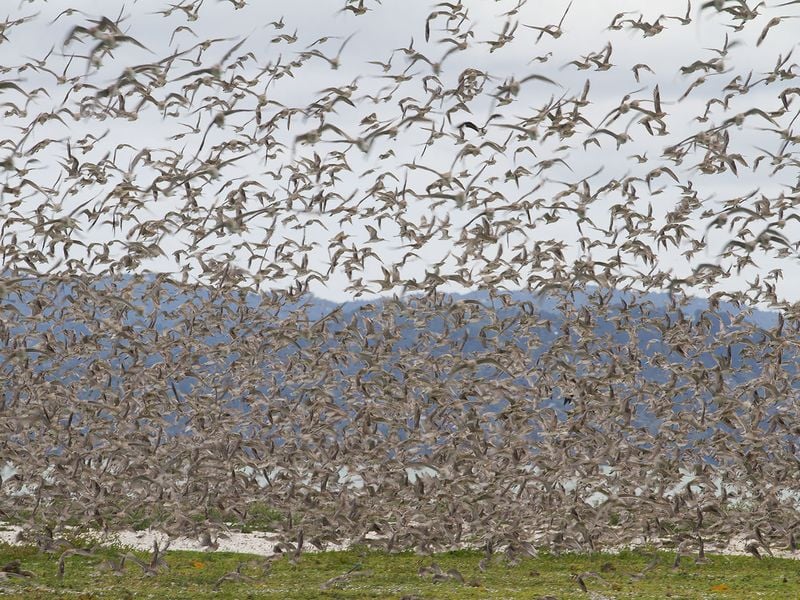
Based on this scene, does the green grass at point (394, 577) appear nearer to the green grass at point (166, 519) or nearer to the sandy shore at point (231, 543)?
the sandy shore at point (231, 543)

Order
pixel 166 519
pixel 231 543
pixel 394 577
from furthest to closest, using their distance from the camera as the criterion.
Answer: pixel 166 519 < pixel 231 543 < pixel 394 577

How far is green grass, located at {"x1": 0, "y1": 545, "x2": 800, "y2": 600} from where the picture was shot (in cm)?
3203

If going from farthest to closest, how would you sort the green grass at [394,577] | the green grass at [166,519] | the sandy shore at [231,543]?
the green grass at [166,519], the sandy shore at [231,543], the green grass at [394,577]

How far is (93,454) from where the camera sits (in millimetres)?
45906

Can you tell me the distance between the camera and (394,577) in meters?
36.1

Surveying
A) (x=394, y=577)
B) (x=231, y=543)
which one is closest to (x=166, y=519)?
(x=231, y=543)

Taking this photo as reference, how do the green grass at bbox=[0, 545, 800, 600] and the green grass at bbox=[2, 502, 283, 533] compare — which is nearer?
the green grass at bbox=[0, 545, 800, 600]

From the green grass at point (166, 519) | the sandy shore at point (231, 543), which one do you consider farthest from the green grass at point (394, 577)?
the green grass at point (166, 519)

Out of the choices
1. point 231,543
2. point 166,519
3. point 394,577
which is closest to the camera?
point 394,577

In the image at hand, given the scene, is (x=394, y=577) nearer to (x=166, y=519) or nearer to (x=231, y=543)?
(x=231, y=543)

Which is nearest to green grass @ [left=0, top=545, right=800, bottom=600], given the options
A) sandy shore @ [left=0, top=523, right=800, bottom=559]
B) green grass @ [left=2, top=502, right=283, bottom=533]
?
sandy shore @ [left=0, top=523, right=800, bottom=559]

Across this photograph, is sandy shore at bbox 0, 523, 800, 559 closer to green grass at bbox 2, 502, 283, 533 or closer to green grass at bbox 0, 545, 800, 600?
green grass at bbox 2, 502, 283, 533

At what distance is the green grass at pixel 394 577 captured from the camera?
105 ft

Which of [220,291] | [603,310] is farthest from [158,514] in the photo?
[603,310]
